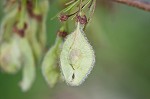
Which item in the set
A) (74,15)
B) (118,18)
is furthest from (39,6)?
(118,18)

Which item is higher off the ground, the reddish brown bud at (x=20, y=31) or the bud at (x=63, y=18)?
the reddish brown bud at (x=20, y=31)

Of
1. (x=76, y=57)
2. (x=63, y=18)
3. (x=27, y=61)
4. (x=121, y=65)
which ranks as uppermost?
(x=121, y=65)

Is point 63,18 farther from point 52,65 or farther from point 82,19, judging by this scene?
point 52,65

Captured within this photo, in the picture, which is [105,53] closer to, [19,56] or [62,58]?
[19,56]

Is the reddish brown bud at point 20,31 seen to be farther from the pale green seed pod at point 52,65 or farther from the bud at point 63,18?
the bud at point 63,18

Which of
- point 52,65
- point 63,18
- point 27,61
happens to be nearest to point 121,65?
point 27,61

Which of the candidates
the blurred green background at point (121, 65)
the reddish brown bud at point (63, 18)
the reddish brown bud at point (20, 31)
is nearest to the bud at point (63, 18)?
the reddish brown bud at point (63, 18)

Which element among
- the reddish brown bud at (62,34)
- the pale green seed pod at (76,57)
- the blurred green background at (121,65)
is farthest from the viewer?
the blurred green background at (121,65)
